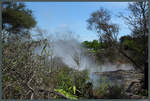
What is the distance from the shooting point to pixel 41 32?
3.51 metres

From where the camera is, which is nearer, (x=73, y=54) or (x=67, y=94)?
(x=67, y=94)

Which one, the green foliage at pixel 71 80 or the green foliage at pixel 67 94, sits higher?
the green foliage at pixel 71 80

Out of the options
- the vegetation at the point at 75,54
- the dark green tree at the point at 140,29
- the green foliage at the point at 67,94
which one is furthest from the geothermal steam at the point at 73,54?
the green foliage at the point at 67,94

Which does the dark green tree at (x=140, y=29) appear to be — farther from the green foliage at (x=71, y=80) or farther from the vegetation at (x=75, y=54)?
the green foliage at (x=71, y=80)

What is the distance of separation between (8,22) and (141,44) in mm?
2266

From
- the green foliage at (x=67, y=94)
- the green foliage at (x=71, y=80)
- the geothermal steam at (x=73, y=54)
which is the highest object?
the geothermal steam at (x=73, y=54)

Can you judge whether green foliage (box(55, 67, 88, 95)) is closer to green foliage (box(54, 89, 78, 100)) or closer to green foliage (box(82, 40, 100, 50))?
green foliage (box(54, 89, 78, 100))

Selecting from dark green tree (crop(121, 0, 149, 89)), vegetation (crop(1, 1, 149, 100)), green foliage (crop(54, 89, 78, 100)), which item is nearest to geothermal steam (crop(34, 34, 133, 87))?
vegetation (crop(1, 1, 149, 100))

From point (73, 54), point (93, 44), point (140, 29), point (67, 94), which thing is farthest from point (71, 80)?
point (140, 29)

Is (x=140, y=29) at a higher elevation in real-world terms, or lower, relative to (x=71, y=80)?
higher

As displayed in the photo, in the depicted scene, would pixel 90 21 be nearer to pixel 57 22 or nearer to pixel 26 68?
pixel 57 22

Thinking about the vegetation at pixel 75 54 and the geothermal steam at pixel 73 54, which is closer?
the vegetation at pixel 75 54

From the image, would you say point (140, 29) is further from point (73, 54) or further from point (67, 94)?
point (67, 94)

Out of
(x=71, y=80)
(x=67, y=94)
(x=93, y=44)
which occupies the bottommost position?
(x=67, y=94)
